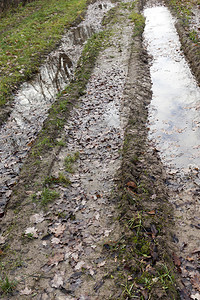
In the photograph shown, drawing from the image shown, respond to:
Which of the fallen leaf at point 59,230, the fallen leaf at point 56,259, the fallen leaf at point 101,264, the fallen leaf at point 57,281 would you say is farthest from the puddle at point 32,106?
the fallen leaf at point 101,264

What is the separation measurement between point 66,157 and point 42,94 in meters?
4.10

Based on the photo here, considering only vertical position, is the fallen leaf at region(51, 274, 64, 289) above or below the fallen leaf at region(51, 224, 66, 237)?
below

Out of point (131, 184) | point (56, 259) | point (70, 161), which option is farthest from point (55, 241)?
point (70, 161)

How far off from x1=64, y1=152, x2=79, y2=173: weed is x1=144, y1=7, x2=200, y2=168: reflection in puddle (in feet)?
6.87

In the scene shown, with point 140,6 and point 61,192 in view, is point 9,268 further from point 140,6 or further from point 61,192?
point 140,6

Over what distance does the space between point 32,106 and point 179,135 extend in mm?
4989

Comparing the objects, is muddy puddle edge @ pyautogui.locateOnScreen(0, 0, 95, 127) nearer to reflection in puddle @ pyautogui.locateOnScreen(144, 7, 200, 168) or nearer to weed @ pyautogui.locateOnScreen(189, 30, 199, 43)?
reflection in puddle @ pyautogui.locateOnScreen(144, 7, 200, 168)

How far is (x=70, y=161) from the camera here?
5852 mm

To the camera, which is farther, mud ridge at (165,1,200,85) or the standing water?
mud ridge at (165,1,200,85)

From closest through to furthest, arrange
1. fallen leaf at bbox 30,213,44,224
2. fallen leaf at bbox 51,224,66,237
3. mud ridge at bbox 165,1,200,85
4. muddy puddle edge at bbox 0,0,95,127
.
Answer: fallen leaf at bbox 51,224,66,237
fallen leaf at bbox 30,213,44,224
muddy puddle edge at bbox 0,0,95,127
mud ridge at bbox 165,1,200,85

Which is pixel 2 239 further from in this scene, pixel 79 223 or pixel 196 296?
pixel 196 296

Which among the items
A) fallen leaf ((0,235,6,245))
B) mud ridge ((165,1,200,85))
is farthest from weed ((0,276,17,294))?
mud ridge ((165,1,200,85))

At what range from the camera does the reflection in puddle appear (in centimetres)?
593

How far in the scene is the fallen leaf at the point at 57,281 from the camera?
3457mm
